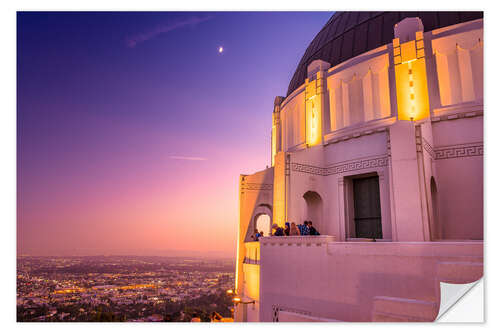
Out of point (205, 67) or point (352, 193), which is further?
point (352, 193)

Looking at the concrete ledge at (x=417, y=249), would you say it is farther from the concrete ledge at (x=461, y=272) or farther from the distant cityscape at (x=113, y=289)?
the distant cityscape at (x=113, y=289)

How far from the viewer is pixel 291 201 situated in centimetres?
988

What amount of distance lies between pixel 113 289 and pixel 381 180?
7.06 meters

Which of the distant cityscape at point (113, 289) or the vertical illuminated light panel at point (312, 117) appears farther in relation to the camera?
the vertical illuminated light panel at point (312, 117)

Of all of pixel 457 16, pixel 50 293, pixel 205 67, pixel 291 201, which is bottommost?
pixel 50 293

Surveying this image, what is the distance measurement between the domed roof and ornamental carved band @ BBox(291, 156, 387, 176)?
3.90 meters

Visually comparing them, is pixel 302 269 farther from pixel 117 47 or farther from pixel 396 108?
pixel 117 47

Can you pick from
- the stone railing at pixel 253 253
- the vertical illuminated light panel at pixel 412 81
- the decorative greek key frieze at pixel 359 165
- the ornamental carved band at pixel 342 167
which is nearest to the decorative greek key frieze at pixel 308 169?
the ornamental carved band at pixel 342 167

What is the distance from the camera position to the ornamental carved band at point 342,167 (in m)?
9.49

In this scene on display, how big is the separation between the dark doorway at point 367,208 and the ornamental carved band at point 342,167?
0.60 metres

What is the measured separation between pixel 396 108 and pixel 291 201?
3.88 m

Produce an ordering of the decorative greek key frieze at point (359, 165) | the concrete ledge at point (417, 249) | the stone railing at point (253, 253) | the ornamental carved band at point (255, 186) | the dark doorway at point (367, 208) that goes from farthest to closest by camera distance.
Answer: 1. the ornamental carved band at point (255, 186)
2. the stone railing at point (253, 253)
3. the dark doorway at point (367, 208)
4. the decorative greek key frieze at point (359, 165)
5. the concrete ledge at point (417, 249)

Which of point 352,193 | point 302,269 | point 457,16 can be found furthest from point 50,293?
point 457,16
